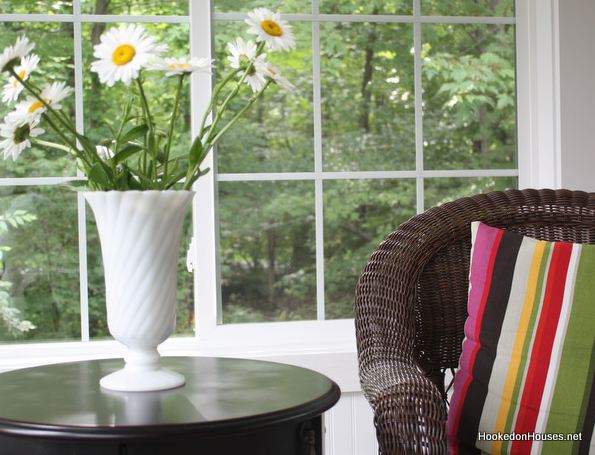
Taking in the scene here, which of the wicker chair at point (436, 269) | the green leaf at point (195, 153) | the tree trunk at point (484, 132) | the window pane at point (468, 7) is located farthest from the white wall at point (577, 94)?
the green leaf at point (195, 153)

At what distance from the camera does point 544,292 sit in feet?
5.99

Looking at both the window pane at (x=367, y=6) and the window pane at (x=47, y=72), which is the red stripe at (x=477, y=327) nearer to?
the window pane at (x=367, y=6)

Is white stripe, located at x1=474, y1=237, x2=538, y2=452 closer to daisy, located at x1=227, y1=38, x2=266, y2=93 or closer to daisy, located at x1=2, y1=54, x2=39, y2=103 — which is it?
daisy, located at x1=227, y1=38, x2=266, y2=93

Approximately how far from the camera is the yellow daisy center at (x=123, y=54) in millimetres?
1294

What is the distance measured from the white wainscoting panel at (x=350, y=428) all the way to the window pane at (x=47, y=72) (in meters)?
1.88

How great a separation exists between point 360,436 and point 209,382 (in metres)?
1.20

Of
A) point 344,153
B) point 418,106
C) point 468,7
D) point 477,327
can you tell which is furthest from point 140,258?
point 344,153

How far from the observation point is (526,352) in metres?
1.78

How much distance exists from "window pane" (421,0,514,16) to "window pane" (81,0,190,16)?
152cm

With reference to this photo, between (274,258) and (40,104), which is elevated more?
(40,104)

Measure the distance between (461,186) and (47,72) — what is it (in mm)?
2027

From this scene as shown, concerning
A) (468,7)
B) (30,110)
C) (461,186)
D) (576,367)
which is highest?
(468,7)

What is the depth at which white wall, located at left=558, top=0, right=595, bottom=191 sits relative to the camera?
2752 mm

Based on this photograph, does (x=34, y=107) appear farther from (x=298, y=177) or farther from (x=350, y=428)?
(x=350, y=428)
